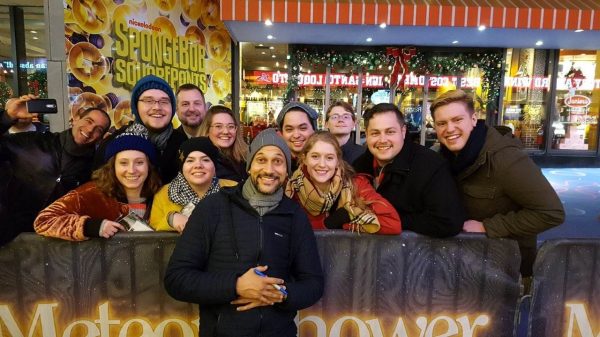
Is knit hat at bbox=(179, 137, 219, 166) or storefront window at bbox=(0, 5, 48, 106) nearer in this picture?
knit hat at bbox=(179, 137, 219, 166)

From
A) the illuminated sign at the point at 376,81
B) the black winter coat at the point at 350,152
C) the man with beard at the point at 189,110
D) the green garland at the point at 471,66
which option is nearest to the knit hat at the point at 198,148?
the man with beard at the point at 189,110

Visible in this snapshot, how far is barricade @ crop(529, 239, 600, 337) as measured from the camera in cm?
251

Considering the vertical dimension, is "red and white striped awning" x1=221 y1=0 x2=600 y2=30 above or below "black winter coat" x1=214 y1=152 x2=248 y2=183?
above

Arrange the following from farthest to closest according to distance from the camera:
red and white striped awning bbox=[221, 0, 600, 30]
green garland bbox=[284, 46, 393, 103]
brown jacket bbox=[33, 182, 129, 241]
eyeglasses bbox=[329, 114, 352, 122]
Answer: green garland bbox=[284, 46, 393, 103]
red and white striped awning bbox=[221, 0, 600, 30]
eyeglasses bbox=[329, 114, 352, 122]
brown jacket bbox=[33, 182, 129, 241]

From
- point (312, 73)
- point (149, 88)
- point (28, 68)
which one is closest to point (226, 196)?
point (149, 88)

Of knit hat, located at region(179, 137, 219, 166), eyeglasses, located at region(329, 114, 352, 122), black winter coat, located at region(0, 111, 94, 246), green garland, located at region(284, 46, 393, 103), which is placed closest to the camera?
knit hat, located at region(179, 137, 219, 166)

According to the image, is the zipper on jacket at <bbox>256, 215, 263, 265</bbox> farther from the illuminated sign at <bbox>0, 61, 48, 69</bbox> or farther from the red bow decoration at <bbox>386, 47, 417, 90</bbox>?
the red bow decoration at <bbox>386, 47, 417, 90</bbox>

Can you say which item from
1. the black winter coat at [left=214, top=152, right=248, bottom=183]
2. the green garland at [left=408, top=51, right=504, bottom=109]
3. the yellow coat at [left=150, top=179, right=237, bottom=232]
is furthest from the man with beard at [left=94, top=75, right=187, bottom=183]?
the green garland at [left=408, top=51, right=504, bottom=109]

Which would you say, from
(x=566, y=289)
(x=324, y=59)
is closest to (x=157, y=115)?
(x=566, y=289)

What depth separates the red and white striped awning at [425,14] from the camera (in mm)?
7613

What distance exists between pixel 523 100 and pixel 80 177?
491 inches

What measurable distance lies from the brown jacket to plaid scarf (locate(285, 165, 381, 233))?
1.16 metres

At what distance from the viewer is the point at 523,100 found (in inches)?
475

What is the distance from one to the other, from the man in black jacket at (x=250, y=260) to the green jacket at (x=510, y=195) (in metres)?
1.15
